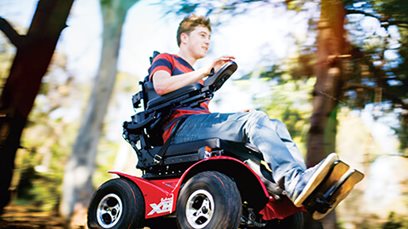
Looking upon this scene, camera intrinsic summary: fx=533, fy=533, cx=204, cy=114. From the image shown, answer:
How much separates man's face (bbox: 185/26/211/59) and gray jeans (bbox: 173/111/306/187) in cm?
54

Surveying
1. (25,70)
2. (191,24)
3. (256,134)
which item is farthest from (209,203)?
(25,70)

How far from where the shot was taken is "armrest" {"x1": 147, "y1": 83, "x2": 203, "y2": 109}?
3188 millimetres

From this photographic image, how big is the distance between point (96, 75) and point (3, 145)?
6.94 metres

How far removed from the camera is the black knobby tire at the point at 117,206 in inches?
125

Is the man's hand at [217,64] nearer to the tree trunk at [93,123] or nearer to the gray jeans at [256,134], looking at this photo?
the gray jeans at [256,134]

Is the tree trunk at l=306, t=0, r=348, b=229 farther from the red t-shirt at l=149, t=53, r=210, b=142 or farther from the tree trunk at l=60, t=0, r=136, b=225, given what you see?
the tree trunk at l=60, t=0, r=136, b=225

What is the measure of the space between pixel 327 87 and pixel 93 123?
746 centimetres

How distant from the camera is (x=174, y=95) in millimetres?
3291

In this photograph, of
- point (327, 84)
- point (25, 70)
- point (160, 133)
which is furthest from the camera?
point (25, 70)

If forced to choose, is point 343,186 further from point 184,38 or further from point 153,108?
point 184,38

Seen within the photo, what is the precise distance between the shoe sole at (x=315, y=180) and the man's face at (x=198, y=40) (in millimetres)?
1315

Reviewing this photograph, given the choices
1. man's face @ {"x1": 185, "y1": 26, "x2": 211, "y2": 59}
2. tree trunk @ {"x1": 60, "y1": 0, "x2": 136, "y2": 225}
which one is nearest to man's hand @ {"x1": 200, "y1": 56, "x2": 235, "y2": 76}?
man's face @ {"x1": 185, "y1": 26, "x2": 211, "y2": 59}

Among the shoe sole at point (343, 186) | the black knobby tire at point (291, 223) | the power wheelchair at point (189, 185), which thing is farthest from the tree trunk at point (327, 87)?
the shoe sole at point (343, 186)

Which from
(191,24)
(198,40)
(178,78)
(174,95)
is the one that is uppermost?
(191,24)
